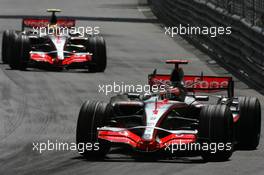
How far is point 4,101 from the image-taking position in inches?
847

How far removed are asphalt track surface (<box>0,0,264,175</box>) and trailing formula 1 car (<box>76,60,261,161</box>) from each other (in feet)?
0.79

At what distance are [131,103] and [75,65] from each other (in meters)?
11.0

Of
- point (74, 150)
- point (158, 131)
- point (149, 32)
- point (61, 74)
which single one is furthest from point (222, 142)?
point (149, 32)

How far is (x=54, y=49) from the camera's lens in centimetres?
2645

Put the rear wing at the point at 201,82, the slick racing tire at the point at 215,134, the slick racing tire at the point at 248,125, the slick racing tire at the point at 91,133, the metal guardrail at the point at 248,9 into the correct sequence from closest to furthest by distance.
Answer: the slick racing tire at the point at 215,134 → the slick racing tire at the point at 91,133 → the slick racing tire at the point at 248,125 → the rear wing at the point at 201,82 → the metal guardrail at the point at 248,9

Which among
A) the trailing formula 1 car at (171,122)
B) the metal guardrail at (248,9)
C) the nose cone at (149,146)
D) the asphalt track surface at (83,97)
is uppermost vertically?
the metal guardrail at (248,9)

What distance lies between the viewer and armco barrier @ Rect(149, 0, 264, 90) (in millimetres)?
25109

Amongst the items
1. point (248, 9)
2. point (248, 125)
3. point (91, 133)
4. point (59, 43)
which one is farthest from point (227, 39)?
point (91, 133)

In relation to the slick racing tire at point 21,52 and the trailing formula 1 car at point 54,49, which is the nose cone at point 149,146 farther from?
the slick racing tire at point 21,52

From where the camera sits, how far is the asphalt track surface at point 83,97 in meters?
14.3

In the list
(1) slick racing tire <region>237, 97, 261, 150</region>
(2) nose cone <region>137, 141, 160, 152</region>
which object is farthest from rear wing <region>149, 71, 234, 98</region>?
(2) nose cone <region>137, 141, 160, 152</region>

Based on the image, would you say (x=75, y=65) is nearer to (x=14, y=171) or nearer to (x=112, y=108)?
(x=112, y=108)

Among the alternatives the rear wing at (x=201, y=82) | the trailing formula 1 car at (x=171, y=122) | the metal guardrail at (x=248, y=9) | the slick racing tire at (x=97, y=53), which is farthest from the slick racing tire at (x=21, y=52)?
the trailing formula 1 car at (x=171, y=122)

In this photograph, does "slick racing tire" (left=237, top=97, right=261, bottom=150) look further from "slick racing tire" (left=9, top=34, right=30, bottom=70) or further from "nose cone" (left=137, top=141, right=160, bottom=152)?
"slick racing tire" (left=9, top=34, right=30, bottom=70)
